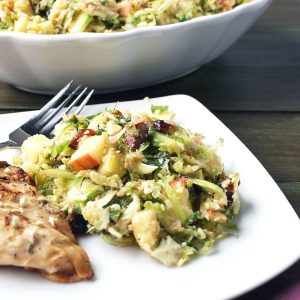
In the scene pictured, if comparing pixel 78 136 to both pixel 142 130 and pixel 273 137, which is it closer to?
pixel 142 130

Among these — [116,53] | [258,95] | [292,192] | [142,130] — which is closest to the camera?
[142,130]

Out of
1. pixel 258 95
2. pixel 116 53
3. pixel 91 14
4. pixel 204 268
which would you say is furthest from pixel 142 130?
pixel 258 95

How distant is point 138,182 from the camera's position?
1.65 m

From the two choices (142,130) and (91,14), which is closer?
(142,130)

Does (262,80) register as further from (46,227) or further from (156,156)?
(46,227)

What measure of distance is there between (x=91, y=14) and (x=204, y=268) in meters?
1.23

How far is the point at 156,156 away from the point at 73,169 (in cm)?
22

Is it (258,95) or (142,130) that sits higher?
(142,130)

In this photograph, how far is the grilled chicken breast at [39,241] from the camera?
142 cm

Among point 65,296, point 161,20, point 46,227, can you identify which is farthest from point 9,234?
point 161,20

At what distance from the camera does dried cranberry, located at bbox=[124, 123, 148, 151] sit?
1.73m

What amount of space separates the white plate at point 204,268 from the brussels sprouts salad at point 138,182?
3 centimetres

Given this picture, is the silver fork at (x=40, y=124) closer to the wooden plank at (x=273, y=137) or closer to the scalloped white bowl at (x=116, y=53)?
the scalloped white bowl at (x=116, y=53)

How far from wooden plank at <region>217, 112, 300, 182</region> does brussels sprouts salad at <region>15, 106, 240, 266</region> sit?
0.32m
